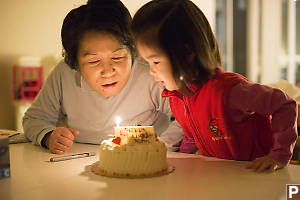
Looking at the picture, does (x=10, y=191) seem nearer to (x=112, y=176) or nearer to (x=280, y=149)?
(x=112, y=176)

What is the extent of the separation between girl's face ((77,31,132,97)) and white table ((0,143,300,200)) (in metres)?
0.38

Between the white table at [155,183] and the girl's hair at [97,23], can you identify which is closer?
the white table at [155,183]

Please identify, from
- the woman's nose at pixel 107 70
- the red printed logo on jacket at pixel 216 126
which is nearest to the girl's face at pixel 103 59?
the woman's nose at pixel 107 70

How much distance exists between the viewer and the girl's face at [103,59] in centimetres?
127

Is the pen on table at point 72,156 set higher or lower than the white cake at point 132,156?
lower

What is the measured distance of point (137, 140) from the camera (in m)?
0.94

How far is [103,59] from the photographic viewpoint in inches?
50.5

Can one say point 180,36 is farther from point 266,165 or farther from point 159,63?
point 266,165

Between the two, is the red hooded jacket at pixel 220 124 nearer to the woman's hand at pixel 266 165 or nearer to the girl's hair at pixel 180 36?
the girl's hair at pixel 180 36

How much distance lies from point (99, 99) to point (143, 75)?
8.3 inches

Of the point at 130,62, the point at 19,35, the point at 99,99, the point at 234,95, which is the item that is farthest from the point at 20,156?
the point at 19,35

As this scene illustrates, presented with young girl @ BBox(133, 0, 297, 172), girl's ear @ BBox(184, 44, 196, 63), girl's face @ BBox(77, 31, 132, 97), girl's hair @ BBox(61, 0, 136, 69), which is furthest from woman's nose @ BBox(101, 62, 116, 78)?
girl's ear @ BBox(184, 44, 196, 63)

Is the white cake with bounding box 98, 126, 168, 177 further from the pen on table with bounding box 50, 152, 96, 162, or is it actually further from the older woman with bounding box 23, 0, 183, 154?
the older woman with bounding box 23, 0, 183, 154

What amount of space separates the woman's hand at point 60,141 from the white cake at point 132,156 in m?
0.31
